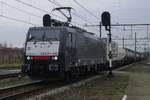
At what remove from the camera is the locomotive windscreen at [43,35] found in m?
20.6

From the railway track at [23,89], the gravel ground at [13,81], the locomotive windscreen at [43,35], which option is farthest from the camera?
the gravel ground at [13,81]

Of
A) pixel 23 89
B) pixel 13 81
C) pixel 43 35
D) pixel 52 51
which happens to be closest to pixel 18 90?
pixel 23 89

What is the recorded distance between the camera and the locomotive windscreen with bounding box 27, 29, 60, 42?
20625 millimetres

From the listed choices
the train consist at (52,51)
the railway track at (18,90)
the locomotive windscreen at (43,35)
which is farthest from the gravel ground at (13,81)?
the locomotive windscreen at (43,35)

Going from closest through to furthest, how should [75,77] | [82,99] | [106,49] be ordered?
[82,99] → [75,77] → [106,49]

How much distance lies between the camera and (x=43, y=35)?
20.9m

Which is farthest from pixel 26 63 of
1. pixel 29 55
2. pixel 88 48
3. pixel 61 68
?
pixel 88 48

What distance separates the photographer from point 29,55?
20469mm

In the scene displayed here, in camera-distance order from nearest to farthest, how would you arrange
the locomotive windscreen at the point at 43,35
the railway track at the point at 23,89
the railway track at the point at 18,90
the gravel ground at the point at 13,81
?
1. the railway track at the point at 18,90
2. the railway track at the point at 23,89
3. the locomotive windscreen at the point at 43,35
4. the gravel ground at the point at 13,81

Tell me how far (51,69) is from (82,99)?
20.1ft

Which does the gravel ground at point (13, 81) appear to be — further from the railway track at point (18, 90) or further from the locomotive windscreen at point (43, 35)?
the locomotive windscreen at point (43, 35)

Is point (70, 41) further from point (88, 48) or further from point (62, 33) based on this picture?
point (88, 48)

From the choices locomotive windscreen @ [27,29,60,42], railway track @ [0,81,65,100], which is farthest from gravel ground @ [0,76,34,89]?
locomotive windscreen @ [27,29,60,42]

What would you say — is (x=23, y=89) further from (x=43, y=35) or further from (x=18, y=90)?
(x=43, y=35)
